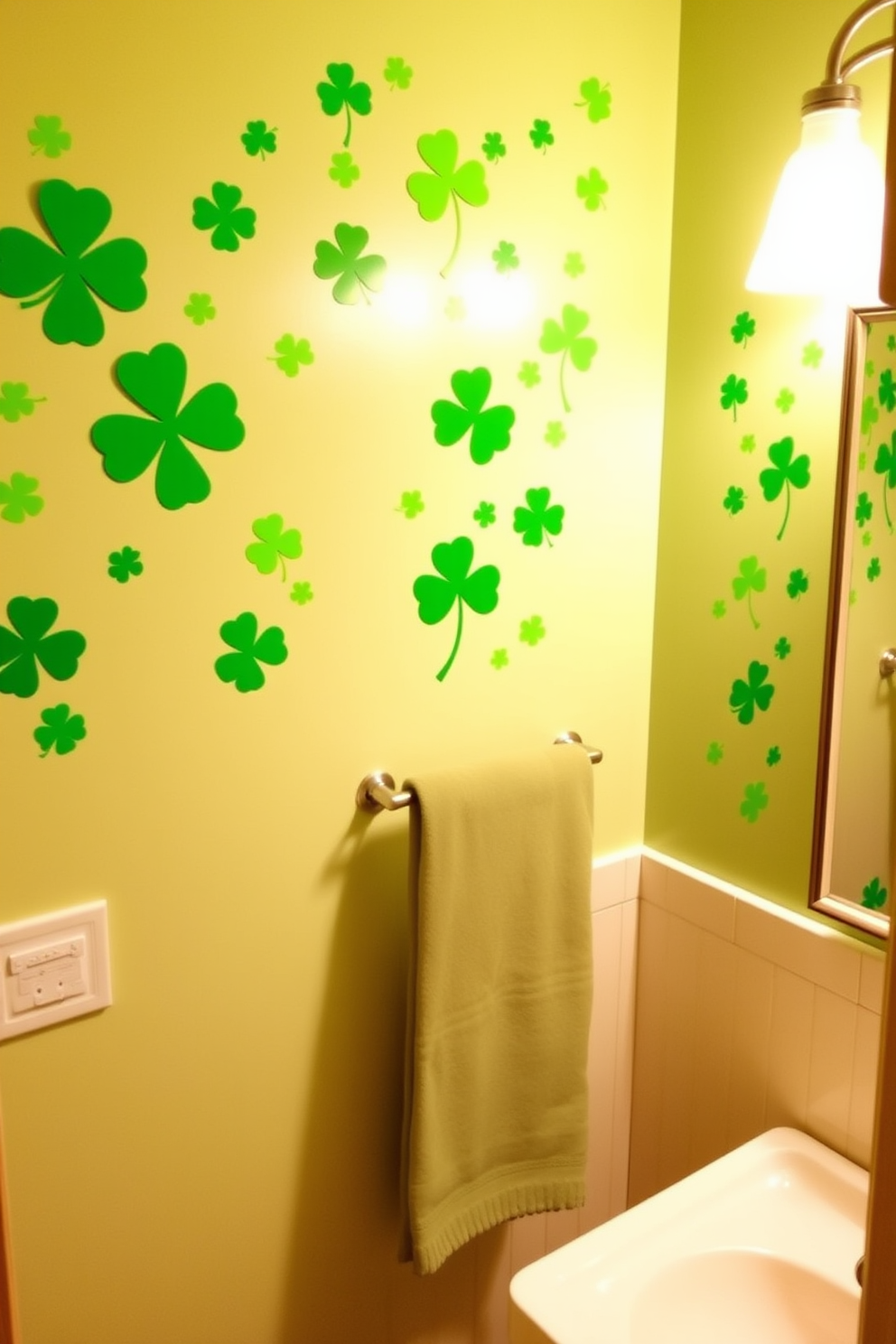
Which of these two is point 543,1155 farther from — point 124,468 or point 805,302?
point 805,302

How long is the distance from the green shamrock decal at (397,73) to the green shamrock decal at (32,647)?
0.69m

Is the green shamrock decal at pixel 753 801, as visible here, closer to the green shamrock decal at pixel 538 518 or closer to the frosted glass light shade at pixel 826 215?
the green shamrock decal at pixel 538 518

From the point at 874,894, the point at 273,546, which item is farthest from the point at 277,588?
the point at 874,894

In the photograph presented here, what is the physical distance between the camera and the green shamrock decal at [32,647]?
3.35 ft

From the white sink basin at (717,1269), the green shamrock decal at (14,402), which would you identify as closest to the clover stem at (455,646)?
the green shamrock decal at (14,402)

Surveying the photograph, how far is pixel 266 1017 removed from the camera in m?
1.27

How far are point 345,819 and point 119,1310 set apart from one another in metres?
0.60

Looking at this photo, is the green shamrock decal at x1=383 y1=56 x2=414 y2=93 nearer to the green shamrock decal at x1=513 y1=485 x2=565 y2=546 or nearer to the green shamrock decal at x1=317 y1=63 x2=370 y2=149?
the green shamrock decal at x1=317 y1=63 x2=370 y2=149

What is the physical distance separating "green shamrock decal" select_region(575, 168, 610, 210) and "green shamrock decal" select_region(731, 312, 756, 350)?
23cm

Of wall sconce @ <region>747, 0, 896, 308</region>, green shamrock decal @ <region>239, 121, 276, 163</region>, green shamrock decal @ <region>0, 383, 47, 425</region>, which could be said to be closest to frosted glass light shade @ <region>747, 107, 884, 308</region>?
wall sconce @ <region>747, 0, 896, 308</region>

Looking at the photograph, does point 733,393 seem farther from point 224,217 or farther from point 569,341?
point 224,217

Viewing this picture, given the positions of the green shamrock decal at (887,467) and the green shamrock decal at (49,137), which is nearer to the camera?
the green shamrock decal at (49,137)

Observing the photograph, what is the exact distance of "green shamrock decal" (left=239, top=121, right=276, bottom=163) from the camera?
1099mm

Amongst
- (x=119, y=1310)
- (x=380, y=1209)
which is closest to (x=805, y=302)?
(x=380, y=1209)
